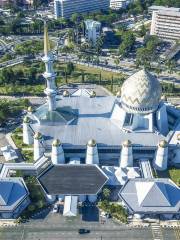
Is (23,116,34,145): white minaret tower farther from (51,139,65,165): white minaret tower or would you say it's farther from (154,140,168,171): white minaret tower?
(154,140,168,171): white minaret tower

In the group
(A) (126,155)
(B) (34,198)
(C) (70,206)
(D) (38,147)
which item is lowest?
(B) (34,198)

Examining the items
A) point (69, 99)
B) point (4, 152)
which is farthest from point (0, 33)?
point (4, 152)

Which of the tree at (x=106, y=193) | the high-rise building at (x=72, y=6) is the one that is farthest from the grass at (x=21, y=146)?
the high-rise building at (x=72, y=6)

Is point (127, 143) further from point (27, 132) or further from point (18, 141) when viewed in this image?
point (18, 141)

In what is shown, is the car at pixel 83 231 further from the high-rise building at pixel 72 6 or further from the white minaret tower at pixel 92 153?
the high-rise building at pixel 72 6

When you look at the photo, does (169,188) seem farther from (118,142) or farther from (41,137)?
(41,137)

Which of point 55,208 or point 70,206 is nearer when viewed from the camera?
point 70,206

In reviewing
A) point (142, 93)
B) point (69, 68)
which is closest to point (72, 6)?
point (69, 68)
